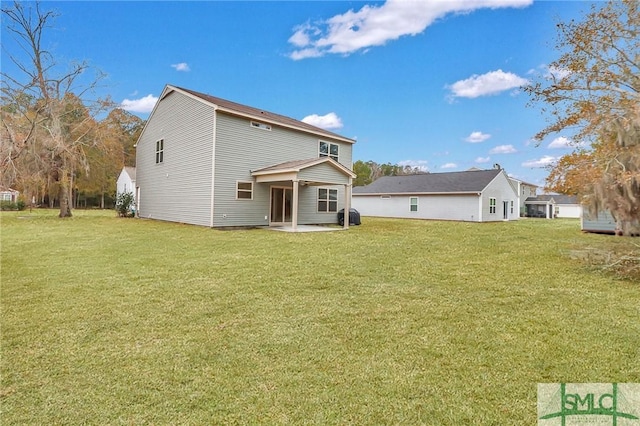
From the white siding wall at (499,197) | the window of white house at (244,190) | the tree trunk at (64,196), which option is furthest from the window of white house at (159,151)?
the white siding wall at (499,197)

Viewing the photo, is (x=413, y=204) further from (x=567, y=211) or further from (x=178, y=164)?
(x=567, y=211)

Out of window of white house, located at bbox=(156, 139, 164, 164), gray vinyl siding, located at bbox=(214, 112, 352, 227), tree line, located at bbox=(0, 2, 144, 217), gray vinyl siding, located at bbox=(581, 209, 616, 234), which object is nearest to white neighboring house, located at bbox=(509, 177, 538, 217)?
gray vinyl siding, located at bbox=(581, 209, 616, 234)

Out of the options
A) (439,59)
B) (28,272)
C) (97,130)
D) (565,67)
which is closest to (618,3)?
(565,67)

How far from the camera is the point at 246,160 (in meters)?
14.6

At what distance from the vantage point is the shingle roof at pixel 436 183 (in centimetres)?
2475

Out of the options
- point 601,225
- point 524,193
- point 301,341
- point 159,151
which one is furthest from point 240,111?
point 524,193

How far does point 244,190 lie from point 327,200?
471 cm

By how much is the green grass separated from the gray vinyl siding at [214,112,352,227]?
730 centimetres

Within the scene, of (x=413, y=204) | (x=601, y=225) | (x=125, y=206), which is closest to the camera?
(x=601, y=225)

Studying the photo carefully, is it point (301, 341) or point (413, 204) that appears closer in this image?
point (301, 341)

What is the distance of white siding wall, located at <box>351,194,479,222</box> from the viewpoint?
24219mm

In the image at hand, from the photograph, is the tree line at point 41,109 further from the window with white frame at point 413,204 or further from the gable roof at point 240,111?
the window with white frame at point 413,204

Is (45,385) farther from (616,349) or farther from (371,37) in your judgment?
(371,37)

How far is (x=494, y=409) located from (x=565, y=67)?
27.5ft
